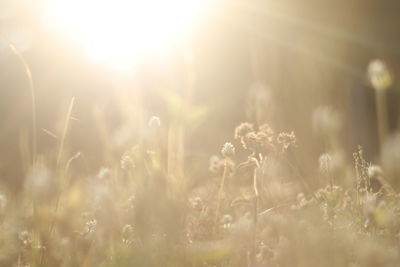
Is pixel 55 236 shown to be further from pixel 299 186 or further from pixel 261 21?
pixel 261 21

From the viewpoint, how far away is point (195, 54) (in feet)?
14.4

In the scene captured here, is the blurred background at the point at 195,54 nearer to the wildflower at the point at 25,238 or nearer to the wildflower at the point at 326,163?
the wildflower at the point at 326,163

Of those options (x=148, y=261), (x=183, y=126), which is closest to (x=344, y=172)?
(x=183, y=126)

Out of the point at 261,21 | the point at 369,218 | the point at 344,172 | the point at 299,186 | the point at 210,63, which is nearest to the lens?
the point at 369,218

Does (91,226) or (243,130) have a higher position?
(243,130)

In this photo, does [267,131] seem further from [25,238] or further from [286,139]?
[25,238]

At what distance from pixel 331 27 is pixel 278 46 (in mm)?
452

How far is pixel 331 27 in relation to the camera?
4.61m

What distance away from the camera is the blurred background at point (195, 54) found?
3.91m

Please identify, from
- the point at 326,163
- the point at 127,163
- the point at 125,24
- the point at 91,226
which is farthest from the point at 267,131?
the point at 125,24

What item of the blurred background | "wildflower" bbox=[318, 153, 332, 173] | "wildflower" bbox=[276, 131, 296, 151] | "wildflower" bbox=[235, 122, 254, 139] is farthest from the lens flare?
"wildflower" bbox=[318, 153, 332, 173]

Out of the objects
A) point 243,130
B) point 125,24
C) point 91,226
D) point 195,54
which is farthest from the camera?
point 195,54

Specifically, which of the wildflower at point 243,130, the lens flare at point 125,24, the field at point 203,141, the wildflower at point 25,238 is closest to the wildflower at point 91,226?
the field at point 203,141

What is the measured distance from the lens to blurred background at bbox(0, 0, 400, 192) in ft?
12.8
